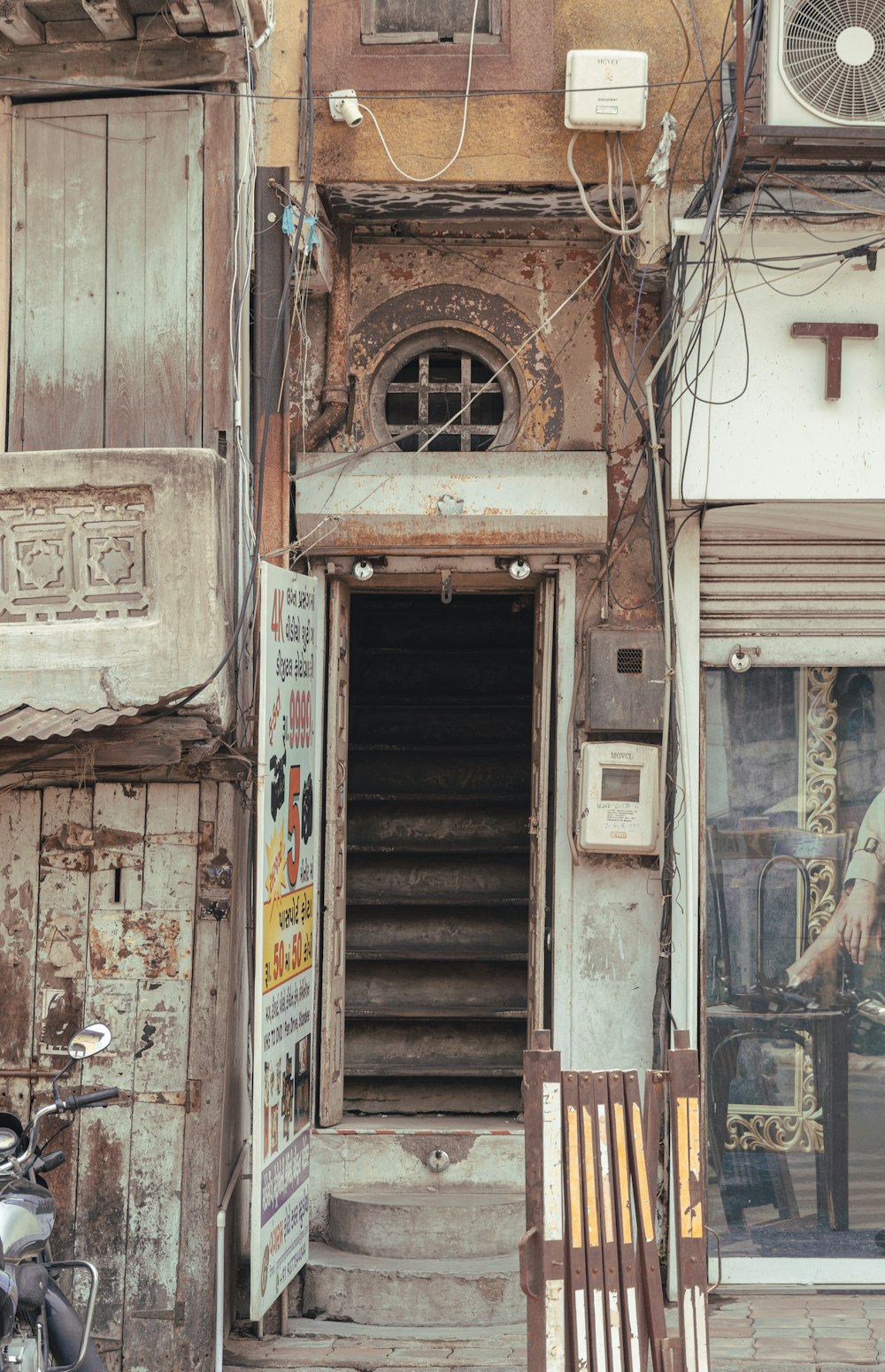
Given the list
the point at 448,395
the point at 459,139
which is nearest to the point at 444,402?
the point at 448,395

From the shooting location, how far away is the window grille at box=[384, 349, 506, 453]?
294 inches

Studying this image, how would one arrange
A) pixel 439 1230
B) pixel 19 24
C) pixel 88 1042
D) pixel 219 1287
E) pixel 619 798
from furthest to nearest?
pixel 619 798 < pixel 439 1230 < pixel 19 24 < pixel 219 1287 < pixel 88 1042

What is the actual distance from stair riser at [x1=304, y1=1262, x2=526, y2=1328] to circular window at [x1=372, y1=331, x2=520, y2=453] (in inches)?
159

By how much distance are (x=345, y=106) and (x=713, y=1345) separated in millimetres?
5831

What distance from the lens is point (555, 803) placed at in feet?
24.1

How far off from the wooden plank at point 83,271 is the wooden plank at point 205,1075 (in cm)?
190

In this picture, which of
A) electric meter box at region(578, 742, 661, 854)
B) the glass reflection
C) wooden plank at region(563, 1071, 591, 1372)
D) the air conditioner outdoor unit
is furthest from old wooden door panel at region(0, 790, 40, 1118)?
the air conditioner outdoor unit

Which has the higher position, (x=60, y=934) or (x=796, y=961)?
(x=60, y=934)

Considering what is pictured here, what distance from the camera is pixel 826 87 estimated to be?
20.0 ft

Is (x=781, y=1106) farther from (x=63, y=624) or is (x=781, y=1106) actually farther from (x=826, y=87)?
(x=826, y=87)

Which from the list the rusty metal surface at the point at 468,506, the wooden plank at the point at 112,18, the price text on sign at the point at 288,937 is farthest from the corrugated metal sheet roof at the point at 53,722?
the wooden plank at the point at 112,18

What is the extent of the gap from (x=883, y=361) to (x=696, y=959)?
3.04 metres

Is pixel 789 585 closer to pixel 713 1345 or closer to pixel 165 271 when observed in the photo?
pixel 165 271

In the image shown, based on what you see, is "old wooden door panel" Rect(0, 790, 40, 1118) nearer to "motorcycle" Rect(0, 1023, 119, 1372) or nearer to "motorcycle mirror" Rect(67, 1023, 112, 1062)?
"motorcycle" Rect(0, 1023, 119, 1372)
